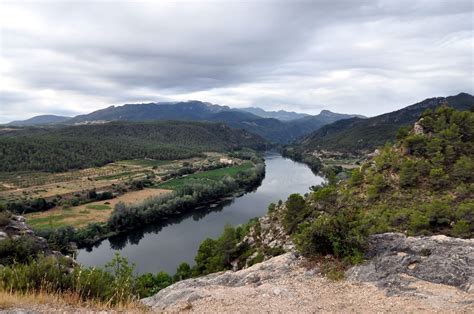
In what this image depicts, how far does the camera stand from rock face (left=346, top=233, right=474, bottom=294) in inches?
306

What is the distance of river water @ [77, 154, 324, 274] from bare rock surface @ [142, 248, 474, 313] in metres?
31.0

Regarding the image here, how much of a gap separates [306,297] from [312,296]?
16 centimetres

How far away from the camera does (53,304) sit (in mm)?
6375

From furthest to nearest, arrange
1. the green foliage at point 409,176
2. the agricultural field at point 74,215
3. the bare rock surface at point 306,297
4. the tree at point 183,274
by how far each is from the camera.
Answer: the agricultural field at point 74,215 < the tree at point 183,274 < the green foliage at point 409,176 < the bare rock surface at point 306,297

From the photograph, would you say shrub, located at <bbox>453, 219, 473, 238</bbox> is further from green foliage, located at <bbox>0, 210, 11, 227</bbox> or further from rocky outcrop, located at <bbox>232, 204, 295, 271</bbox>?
green foliage, located at <bbox>0, 210, 11, 227</bbox>

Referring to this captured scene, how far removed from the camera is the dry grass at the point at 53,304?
239 inches

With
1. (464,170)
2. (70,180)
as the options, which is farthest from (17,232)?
(70,180)

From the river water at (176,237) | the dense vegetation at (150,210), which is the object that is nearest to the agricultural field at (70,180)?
the dense vegetation at (150,210)

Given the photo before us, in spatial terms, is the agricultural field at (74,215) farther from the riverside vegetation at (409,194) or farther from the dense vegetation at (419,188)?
the dense vegetation at (419,188)

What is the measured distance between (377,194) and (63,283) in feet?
81.2

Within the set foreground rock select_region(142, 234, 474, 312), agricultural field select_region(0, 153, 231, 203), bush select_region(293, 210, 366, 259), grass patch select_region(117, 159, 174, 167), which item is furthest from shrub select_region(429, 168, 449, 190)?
grass patch select_region(117, 159, 174, 167)

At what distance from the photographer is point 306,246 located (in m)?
9.63

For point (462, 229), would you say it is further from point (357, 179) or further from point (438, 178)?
point (357, 179)

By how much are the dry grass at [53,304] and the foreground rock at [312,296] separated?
143 cm
